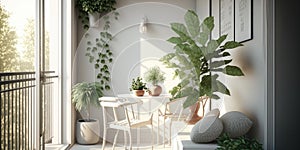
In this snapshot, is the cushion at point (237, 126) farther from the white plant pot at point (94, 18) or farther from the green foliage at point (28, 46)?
the green foliage at point (28, 46)

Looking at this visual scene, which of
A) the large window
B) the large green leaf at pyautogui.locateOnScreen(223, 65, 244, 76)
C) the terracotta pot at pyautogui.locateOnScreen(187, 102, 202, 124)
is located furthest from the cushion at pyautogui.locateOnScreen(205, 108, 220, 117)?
the large window

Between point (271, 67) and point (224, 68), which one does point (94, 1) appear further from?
point (271, 67)

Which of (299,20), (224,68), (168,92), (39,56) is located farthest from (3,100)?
(299,20)

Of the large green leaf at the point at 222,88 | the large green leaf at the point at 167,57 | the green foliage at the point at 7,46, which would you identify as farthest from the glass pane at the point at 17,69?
the large green leaf at the point at 222,88

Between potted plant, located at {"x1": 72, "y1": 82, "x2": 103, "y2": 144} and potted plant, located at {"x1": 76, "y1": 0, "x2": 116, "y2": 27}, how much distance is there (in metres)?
0.54

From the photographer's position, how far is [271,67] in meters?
2.29

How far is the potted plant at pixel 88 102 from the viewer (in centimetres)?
276

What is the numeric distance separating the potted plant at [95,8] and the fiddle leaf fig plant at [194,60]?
0.54m

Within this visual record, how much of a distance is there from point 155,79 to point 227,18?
1.40 metres

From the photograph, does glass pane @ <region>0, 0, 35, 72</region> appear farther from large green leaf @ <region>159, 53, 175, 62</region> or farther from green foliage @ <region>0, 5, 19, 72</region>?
large green leaf @ <region>159, 53, 175, 62</region>

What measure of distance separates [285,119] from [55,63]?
2411 mm

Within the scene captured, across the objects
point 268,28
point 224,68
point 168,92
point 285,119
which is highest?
point 268,28

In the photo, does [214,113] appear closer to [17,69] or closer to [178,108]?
[178,108]

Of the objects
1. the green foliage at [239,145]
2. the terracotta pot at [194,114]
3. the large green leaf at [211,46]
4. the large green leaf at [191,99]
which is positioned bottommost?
the green foliage at [239,145]
